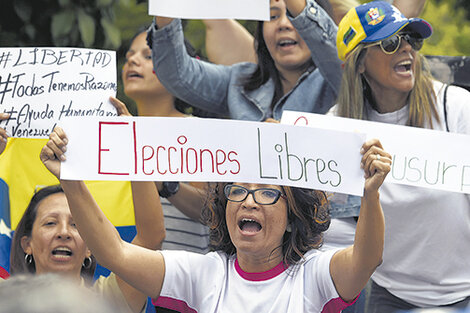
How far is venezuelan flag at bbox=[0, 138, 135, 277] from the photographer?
3184 millimetres

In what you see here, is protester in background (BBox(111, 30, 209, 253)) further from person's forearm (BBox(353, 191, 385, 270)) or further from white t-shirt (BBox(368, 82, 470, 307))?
person's forearm (BBox(353, 191, 385, 270))

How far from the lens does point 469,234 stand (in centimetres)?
307

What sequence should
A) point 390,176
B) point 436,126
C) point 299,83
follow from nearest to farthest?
point 390,176 → point 436,126 → point 299,83

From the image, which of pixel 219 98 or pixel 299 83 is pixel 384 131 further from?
pixel 219 98

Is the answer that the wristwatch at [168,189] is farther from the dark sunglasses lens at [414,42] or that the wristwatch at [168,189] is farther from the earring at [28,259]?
the dark sunglasses lens at [414,42]

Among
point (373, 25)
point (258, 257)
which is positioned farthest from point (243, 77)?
point (258, 257)

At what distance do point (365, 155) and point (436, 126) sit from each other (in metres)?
0.82

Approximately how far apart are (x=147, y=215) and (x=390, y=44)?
1215 mm

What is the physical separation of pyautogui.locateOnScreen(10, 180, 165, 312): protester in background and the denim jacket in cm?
84

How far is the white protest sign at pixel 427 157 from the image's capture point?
287 centimetres

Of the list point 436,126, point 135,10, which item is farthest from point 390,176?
point 135,10

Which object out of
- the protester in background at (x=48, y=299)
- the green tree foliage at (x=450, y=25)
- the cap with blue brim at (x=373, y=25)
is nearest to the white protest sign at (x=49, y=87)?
the cap with blue brim at (x=373, y=25)

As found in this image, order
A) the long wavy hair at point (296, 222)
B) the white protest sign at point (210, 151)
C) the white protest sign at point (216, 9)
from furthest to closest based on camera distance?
the white protest sign at point (216, 9) → the long wavy hair at point (296, 222) → the white protest sign at point (210, 151)

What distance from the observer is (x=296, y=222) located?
8.77 ft
